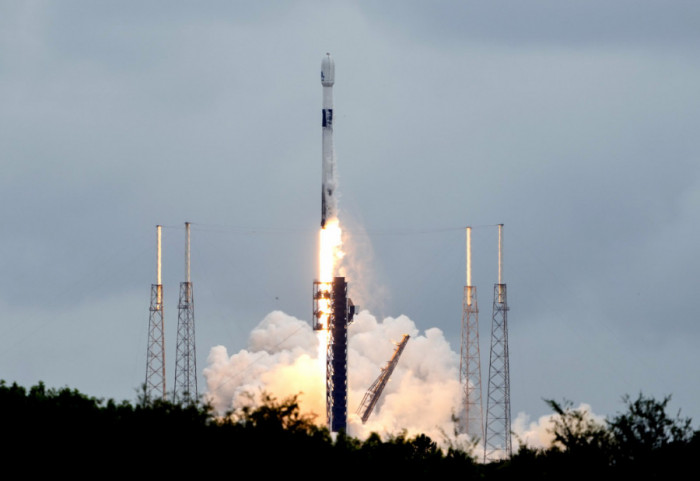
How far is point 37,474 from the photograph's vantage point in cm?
8638

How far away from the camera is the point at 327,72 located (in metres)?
152

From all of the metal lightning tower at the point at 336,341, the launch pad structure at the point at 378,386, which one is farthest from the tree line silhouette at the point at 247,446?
the launch pad structure at the point at 378,386

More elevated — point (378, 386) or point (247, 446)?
point (378, 386)

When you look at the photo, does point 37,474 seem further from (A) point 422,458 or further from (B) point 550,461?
(A) point 422,458

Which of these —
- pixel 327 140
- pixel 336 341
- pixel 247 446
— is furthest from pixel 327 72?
pixel 247 446

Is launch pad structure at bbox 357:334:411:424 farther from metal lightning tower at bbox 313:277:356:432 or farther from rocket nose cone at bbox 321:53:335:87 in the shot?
rocket nose cone at bbox 321:53:335:87

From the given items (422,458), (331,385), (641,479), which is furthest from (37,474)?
(331,385)

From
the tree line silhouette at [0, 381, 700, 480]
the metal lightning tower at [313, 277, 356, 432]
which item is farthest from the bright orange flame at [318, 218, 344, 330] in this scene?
the tree line silhouette at [0, 381, 700, 480]

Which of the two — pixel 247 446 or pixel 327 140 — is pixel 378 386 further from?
pixel 247 446

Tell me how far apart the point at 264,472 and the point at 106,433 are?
9.59 meters

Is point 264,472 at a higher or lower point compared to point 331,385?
lower

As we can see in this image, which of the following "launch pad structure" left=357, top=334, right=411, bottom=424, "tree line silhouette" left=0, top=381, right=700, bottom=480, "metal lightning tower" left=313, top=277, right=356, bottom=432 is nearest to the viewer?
"tree line silhouette" left=0, top=381, right=700, bottom=480

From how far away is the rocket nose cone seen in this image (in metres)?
152

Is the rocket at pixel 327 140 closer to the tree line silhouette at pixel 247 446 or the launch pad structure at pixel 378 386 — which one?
the launch pad structure at pixel 378 386
